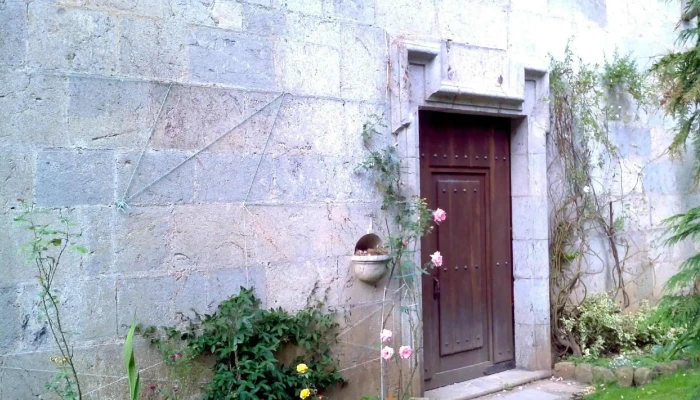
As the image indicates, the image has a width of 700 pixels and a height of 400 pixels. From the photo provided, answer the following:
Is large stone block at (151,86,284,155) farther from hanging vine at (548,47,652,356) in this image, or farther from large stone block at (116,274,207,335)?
hanging vine at (548,47,652,356)

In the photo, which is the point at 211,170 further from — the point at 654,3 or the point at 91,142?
the point at 654,3

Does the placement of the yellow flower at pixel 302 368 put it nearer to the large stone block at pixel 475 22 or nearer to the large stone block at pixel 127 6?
the large stone block at pixel 127 6

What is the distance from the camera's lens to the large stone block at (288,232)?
174 inches

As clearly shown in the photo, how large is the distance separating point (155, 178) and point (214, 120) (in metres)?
0.53

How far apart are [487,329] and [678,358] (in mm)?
1666

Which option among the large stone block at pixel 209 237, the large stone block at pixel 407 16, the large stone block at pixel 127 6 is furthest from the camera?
the large stone block at pixel 407 16

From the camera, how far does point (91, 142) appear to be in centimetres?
386

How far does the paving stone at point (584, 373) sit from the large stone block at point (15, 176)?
450 cm

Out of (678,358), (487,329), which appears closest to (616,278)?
(678,358)

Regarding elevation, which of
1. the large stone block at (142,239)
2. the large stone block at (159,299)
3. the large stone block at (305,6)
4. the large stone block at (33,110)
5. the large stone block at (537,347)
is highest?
the large stone block at (305,6)

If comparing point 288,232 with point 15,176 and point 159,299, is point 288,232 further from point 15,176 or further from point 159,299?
point 15,176

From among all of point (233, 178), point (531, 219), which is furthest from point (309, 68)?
point (531, 219)

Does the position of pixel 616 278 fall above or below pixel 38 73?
below

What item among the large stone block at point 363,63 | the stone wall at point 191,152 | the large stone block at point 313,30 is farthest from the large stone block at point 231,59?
the large stone block at point 363,63
